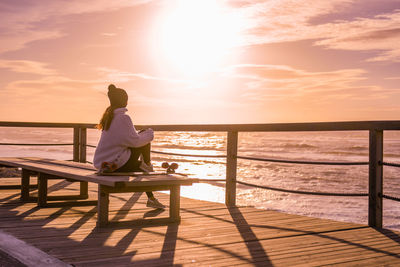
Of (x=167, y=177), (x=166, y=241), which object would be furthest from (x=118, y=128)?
(x=166, y=241)

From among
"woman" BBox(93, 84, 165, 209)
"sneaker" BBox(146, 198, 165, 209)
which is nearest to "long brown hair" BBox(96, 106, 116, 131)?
"woman" BBox(93, 84, 165, 209)

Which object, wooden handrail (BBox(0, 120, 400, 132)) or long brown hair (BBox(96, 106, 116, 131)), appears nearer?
wooden handrail (BBox(0, 120, 400, 132))

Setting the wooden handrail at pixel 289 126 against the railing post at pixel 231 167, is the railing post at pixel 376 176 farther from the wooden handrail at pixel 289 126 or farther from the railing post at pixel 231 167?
the railing post at pixel 231 167

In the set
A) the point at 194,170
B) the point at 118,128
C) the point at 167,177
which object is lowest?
the point at 194,170

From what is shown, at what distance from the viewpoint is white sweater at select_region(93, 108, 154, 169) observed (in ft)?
14.3

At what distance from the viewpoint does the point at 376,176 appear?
13.6 ft

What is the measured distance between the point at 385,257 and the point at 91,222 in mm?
2558

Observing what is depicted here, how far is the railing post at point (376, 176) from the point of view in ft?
13.5

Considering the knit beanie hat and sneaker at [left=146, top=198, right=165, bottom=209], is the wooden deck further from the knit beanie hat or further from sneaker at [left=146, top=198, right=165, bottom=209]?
the knit beanie hat

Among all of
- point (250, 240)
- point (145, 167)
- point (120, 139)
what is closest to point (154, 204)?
point (145, 167)

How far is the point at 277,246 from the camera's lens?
3.41m

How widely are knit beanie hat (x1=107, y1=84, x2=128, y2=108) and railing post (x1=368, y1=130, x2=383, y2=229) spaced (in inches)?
92.4

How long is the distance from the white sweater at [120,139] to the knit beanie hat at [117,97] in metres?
0.07

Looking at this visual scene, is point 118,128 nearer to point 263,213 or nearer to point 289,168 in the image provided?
point 263,213
